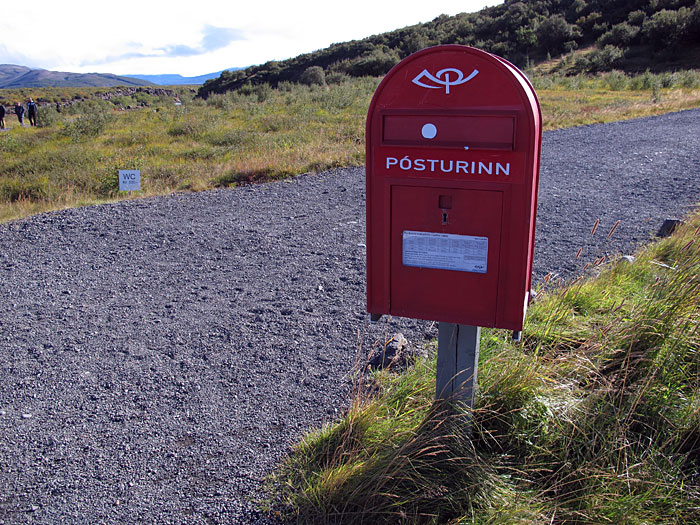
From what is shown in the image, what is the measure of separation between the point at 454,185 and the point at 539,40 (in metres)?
48.5

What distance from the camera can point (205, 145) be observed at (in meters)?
13.0

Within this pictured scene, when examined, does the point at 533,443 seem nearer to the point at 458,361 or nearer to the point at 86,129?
the point at 458,361

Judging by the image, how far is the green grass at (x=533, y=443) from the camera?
2029mm

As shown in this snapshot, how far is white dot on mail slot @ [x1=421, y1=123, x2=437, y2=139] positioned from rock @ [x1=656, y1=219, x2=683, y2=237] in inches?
186

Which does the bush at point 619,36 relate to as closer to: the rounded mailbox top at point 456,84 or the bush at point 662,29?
the bush at point 662,29

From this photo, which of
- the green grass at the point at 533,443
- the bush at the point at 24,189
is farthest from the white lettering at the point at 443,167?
the bush at the point at 24,189

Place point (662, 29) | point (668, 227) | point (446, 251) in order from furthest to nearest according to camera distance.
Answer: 1. point (662, 29)
2. point (668, 227)
3. point (446, 251)

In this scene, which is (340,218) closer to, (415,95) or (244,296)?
(244,296)

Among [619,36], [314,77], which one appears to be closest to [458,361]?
[314,77]

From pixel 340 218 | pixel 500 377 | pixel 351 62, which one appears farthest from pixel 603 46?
pixel 500 377

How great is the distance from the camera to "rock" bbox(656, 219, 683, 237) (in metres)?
5.50

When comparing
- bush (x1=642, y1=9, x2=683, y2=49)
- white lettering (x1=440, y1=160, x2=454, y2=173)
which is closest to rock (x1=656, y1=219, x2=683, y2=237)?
white lettering (x1=440, y1=160, x2=454, y2=173)

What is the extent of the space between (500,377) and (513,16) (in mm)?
54398

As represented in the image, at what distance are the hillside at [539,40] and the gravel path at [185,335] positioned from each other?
29.6 meters
